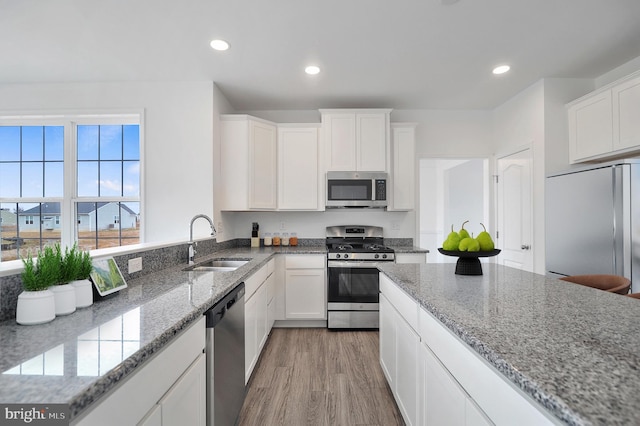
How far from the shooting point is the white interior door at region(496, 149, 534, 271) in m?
3.33

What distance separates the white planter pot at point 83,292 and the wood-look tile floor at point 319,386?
3.91ft

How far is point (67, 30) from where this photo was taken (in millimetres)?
2312

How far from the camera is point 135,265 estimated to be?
69.3 inches

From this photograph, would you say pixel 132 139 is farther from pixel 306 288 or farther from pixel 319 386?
pixel 319 386

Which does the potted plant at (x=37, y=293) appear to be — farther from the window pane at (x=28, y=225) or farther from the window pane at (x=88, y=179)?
the window pane at (x=28, y=225)

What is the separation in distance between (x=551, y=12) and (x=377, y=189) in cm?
211

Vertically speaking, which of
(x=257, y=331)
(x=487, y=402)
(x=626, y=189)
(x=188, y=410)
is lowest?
(x=257, y=331)

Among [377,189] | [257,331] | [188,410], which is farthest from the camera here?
[377,189]

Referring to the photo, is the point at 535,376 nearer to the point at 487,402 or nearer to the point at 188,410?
the point at 487,402

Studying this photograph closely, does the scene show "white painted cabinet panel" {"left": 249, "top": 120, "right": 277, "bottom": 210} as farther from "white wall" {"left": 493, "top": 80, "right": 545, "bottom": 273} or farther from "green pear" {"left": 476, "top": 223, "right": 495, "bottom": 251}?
"white wall" {"left": 493, "top": 80, "right": 545, "bottom": 273}

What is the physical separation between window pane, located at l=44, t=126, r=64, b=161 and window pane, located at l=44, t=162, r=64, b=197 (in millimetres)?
118

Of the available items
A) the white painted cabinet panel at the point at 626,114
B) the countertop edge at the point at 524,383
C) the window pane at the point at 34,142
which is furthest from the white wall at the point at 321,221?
the countertop edge at the point at 524,383

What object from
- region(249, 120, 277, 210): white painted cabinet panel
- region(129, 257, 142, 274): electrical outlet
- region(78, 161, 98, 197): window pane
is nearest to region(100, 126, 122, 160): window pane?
region(78, 161, 98, 197): window pane

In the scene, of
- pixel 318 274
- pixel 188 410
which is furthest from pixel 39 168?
pixel 188 410
